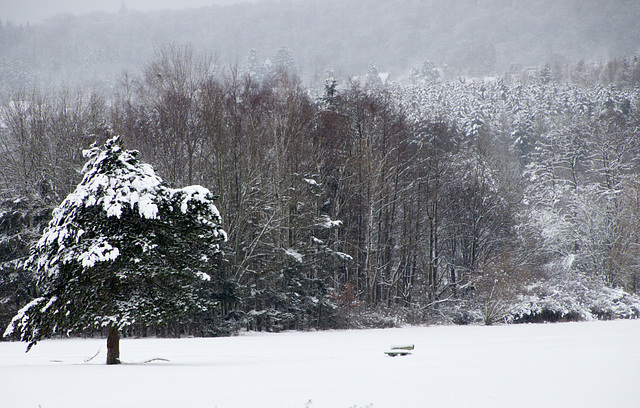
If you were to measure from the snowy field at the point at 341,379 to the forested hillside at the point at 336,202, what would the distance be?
9.18 meters

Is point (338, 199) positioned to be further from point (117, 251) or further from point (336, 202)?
point (117, 251)

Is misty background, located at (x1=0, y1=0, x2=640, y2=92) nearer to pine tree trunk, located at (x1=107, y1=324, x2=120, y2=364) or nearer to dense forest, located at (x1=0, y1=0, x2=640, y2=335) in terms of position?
dense forest, located at (x1=0, y1=0, x2=640, y2=335)

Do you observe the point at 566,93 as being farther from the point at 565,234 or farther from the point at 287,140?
the point at 287,140

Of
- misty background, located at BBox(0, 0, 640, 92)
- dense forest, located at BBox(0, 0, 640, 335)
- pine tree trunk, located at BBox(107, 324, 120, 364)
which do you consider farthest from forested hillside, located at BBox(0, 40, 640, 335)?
misty background, located at BBox(0, 0, 640, 92)

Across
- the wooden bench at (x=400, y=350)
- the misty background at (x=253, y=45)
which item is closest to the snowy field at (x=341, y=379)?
the wooden bench at (x=400, y=350)

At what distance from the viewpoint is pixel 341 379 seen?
10.8 meters

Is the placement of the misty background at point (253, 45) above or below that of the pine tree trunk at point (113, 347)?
above

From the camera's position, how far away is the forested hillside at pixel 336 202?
1091 inches

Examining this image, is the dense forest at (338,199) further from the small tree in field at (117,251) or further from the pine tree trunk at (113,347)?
the small tree in field at (117,251)

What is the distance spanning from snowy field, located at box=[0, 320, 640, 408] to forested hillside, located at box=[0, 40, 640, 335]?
9.18 metres

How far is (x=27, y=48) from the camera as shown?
114000 millimetres

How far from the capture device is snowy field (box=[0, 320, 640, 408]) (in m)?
8.54

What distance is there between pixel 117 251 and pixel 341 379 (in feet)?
18.1

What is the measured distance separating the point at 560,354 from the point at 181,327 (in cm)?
1745
